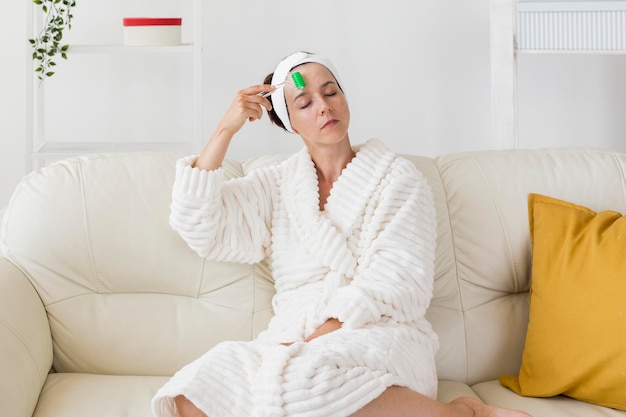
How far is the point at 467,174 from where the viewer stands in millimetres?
2230

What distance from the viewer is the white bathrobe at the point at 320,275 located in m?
1.63

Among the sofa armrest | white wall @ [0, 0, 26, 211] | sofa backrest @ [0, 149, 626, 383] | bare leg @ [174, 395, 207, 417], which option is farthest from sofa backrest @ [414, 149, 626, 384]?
white wall @ [0, 0, 26, 211]

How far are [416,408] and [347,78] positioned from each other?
1794 millimetres

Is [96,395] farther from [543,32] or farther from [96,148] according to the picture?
[543,32]

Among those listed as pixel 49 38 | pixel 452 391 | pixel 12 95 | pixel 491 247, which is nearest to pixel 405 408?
pixel 452 391

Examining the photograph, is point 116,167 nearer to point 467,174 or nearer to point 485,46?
point 467,174

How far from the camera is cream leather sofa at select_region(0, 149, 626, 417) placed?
6.86 feet

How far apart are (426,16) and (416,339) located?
168 cm

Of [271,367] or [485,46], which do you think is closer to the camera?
[271,367]

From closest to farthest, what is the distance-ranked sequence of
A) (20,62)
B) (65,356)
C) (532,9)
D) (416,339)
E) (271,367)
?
(271,367) → (416,339) → (65,356) → (532,9) → (20,62)

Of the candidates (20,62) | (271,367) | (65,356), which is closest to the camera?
(271,367)

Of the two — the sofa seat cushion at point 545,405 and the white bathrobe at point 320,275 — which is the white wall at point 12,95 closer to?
the white bathrobe at point 320,275

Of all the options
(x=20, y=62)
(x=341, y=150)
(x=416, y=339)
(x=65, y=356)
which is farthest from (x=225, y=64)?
(x=416, y=339)

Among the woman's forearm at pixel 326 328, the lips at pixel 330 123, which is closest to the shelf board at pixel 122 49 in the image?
the lips at pixel 330 123
